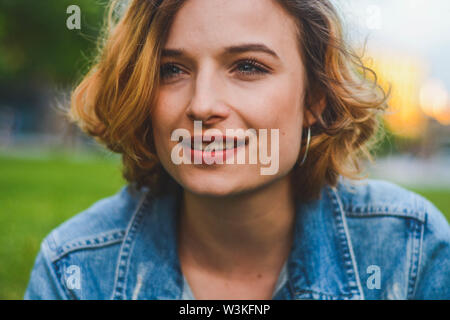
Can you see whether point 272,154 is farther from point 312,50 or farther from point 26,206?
point 26,206

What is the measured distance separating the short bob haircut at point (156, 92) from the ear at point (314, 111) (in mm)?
18

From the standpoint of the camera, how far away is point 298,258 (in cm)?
237

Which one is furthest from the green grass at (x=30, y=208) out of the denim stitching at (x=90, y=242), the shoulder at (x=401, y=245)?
the shoulder at (x=401, y=245)

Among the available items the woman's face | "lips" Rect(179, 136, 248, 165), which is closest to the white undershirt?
the woman's face

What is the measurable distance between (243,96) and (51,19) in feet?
46.9

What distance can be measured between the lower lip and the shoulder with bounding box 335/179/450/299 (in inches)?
31.5

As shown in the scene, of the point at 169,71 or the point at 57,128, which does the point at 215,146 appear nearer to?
the point at 169,71

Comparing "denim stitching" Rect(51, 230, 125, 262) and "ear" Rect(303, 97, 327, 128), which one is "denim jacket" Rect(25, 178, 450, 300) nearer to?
"denim stitching" Rect(51, 230, 125, 262)

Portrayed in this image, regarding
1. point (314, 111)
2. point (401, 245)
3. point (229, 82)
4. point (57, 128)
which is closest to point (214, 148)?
point (229, 82)

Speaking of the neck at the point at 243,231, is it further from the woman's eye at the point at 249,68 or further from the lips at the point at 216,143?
the woman's eye at the point at 249,68

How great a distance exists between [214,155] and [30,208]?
4.27 metres

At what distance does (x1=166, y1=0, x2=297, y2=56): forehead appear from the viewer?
78.2 inches

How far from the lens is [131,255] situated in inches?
96.0

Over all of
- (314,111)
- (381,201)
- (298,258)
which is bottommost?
(298,258)
